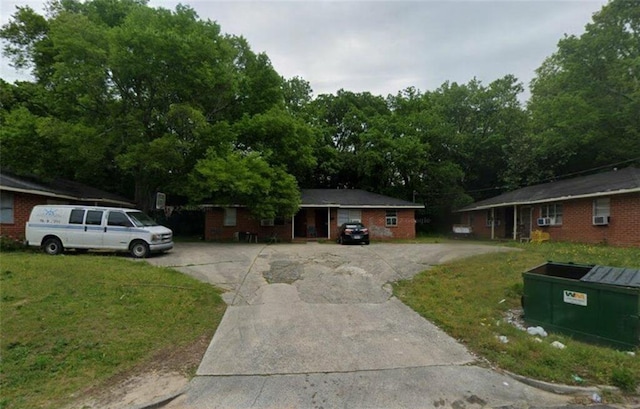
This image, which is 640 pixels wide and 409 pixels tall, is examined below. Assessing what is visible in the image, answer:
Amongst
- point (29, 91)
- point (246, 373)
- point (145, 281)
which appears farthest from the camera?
point (29, 91)

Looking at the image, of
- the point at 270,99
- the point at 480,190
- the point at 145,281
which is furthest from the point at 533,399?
the point at 480,190

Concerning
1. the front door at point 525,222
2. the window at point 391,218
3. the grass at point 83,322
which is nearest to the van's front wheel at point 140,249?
the grass at point 83,322

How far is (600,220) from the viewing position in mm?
15422

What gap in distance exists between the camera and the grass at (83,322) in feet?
14.0

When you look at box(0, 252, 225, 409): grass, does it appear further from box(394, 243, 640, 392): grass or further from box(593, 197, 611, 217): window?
box(593, 197, 611, 217): window

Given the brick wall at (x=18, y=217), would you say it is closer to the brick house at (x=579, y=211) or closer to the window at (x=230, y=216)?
the window at (x=230, y=216)

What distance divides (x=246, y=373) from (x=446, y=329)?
3.67 meters

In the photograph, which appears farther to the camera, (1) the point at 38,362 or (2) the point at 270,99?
(2) the point at 270,99

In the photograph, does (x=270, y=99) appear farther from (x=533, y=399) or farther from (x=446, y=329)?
(x=533, y=399)

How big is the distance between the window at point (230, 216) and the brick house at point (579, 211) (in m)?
18.1

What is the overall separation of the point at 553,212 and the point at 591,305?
1602cm

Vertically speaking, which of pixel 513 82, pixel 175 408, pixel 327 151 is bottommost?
pixel 175 408

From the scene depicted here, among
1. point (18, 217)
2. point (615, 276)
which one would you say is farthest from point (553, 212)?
point (18, 217)

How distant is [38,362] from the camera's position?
180 inches
